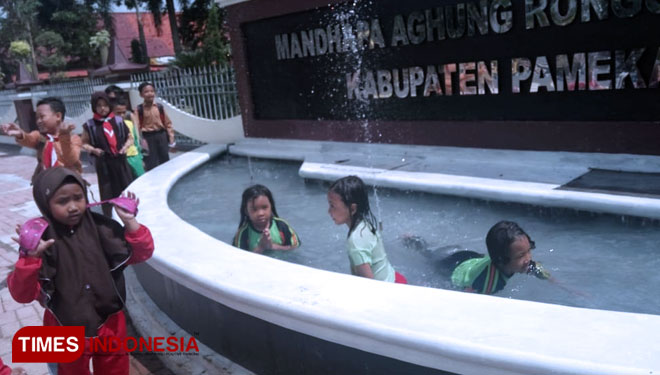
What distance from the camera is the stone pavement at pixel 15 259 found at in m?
3.75

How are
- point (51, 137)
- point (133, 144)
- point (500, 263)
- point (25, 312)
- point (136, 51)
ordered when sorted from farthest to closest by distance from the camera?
point (136, 51), point (133, 144), point (51, 137), point (25, 312), point (500, 263)

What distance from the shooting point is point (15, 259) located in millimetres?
6281

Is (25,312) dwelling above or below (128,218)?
below

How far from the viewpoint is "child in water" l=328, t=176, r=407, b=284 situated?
11.7 feet

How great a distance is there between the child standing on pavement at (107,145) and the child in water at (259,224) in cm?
216

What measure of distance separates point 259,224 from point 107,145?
2.64 m

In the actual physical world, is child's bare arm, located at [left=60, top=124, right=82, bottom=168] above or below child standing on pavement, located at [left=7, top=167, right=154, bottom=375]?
above

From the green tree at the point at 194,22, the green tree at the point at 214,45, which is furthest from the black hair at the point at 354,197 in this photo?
the green tree at the point at 194,22

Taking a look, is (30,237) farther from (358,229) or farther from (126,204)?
(358,229)

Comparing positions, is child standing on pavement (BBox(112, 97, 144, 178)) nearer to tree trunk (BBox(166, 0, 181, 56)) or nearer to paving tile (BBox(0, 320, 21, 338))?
paving tile (BBox(0, 320, 21, 338))

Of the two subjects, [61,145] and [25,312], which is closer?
[25,312]

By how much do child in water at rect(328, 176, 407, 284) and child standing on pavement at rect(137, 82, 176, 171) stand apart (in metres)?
4.89

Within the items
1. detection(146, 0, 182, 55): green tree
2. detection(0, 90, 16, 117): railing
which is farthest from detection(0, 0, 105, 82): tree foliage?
detection(0, 90, 16, 117): railing

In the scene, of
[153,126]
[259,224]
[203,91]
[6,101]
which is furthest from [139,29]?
[259,224]
